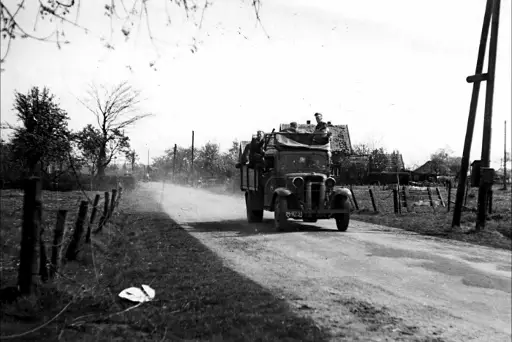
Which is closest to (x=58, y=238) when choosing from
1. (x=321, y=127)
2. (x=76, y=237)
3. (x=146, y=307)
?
(x=76, y=237)

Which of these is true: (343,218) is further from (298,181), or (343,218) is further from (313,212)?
(298,181)

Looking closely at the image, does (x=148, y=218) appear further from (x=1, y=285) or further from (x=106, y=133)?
(x=1, y=285)

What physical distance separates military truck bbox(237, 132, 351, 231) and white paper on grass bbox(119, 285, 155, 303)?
7.14m

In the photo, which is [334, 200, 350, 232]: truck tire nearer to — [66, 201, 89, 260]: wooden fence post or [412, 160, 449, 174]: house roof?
[66, 201, 89, 260]: wooden fence post

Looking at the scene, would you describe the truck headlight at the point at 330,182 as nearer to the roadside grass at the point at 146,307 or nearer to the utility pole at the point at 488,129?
the utility pole at the point at 488,129

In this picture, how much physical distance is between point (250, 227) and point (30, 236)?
933cm

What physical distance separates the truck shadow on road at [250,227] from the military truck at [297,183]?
326 millimetres

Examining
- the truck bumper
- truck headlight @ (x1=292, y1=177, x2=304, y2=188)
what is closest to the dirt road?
the truck bumper

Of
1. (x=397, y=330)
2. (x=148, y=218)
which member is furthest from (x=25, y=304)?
(x=148, y=218)

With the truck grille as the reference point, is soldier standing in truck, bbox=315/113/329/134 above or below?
above

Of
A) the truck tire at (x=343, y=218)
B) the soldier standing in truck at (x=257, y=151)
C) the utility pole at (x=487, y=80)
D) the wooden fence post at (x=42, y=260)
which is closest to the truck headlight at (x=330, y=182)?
the truck tire at (x=343, y=218)

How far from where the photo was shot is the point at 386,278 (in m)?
6.82

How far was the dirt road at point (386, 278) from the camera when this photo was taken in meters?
4.87

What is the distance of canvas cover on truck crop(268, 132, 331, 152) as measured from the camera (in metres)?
13.8
